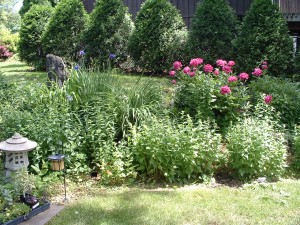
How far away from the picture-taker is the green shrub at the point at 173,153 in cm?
401

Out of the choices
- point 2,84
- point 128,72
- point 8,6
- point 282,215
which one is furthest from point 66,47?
point 8,6

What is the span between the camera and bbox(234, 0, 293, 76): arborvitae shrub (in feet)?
26.6

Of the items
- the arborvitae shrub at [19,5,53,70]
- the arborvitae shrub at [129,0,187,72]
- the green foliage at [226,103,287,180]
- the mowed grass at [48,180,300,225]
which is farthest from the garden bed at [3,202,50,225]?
the arborvitae shrub at [19,5,53,70]

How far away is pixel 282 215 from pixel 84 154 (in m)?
2.17

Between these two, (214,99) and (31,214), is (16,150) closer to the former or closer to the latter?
(31,214)

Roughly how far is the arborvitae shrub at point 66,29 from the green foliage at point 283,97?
653 cm

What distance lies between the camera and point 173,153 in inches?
158

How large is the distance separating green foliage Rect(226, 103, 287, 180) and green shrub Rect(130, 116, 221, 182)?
210 millimetres

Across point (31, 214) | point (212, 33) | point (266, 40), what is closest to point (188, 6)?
point (212, 33)

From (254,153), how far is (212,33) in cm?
534

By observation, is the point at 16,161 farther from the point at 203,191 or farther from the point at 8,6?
the point at 8,6

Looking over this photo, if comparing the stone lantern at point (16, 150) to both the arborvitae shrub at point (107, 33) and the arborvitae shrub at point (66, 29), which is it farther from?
the arborvitae shrub at point (66, 29)

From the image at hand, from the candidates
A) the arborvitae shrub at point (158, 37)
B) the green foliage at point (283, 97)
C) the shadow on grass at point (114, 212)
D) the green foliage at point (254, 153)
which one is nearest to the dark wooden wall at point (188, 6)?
the arborvitae shrub at point (158, 37)

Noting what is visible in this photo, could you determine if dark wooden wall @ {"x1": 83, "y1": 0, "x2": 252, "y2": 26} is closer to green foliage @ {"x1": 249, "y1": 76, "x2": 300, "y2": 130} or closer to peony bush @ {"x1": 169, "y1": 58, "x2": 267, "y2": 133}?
green foliage @ {"x1": 249, "y1": 76, "x2": 300, "y2": 130}
